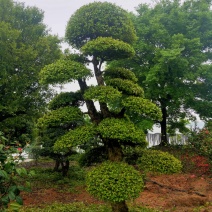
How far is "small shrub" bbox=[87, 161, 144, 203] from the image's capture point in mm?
5143

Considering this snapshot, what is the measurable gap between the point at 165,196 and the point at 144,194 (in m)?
0.71

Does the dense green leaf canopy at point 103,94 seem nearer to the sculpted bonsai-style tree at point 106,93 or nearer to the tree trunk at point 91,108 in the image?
the sculpted bonsai-style tree at point 106,93

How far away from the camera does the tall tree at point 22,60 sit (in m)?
10.7

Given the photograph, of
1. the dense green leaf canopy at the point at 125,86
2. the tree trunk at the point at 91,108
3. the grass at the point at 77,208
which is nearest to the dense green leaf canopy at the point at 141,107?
the dense green leaf canopy at the point at 125,86

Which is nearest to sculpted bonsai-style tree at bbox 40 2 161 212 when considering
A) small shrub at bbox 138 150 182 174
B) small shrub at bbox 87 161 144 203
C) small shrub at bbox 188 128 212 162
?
small shrub at bbox 87 161 144 203

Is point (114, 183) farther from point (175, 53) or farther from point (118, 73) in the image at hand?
point (175, 53)

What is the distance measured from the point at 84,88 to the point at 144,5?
39.2 ft

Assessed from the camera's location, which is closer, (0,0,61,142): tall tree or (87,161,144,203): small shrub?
(87,161,144,203): small shrub

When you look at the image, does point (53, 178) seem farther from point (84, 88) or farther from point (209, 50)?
point (209, 50)

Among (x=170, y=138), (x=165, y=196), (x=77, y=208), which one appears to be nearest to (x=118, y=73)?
(x=77, y=208)

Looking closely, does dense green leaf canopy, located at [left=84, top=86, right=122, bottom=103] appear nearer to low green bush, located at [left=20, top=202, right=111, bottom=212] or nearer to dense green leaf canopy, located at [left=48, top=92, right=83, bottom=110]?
dense green leaf canopy, located at [left=48, top=92, right=83, bottom=110]

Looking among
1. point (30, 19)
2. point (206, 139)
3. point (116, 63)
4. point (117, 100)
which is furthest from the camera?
point (116, 63)

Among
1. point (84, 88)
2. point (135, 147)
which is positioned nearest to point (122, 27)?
point (84, 88)

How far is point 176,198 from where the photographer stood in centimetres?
829
